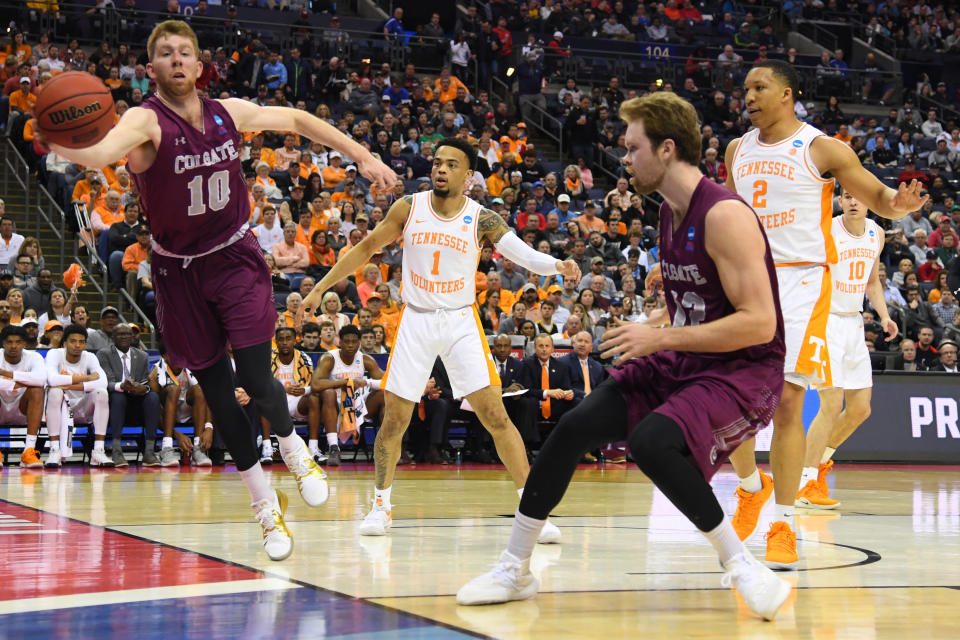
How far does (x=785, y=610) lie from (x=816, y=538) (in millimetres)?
2372

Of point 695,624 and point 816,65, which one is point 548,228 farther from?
point 695,624

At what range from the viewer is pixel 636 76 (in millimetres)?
25609

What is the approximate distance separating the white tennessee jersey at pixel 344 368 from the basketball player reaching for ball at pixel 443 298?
5.80 metres

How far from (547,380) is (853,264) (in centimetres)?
485

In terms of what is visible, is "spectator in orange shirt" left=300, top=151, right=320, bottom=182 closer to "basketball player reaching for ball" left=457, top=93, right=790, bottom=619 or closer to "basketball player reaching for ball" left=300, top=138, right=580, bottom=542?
"basketball player reaching for ball" left=300, top=138, right=580, bottom=542

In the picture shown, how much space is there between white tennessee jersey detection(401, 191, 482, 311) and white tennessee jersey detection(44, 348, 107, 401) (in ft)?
19.7

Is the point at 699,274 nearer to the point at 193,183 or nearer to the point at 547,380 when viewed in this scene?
the point at 193,183

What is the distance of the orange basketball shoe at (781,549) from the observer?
5.19m

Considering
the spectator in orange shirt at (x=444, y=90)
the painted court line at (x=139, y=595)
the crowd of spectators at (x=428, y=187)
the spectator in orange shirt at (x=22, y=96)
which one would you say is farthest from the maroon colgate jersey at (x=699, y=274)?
the spectator in orange shirt at (x=444, y=90)

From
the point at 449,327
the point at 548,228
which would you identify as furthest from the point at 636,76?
the point at 449,327

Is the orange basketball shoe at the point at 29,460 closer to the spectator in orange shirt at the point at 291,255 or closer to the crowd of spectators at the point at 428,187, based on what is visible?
the crowd of spectators at the point at 428,187

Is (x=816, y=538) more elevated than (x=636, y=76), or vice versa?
(x=636, y=76)


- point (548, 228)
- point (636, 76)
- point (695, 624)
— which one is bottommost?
point (695, 624)

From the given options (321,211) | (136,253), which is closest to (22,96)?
(136,253)
